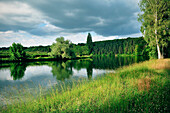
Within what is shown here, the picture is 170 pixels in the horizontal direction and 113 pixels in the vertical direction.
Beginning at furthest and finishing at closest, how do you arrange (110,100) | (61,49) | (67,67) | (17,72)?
(61,49)
(67,67)
(17,72)
(110,100)

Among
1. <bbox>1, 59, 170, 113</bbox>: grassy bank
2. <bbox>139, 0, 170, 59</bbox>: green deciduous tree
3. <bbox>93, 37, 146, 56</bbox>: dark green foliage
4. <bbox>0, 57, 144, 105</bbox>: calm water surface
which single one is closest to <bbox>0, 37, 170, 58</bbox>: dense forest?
<bbox>93, 37, 146, 56</bbox>: dark green foliage

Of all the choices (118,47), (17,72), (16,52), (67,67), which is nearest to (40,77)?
(17,72)

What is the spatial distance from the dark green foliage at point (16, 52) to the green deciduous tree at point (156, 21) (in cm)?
5214

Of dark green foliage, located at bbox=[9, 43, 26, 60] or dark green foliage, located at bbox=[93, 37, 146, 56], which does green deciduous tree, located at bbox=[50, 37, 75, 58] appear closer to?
dark green foliage, located at bbox=[9, 43, 26, 60]

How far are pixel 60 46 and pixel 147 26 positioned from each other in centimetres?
4255

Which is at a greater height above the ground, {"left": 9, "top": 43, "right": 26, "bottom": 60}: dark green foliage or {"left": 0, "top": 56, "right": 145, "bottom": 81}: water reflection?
{"left": 9, "top": 43, "right": 26, "bottom": 60}: dark green foliage

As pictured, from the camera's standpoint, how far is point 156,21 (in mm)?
21031

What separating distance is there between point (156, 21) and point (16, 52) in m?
55.5

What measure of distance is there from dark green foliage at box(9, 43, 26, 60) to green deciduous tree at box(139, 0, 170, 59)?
171 ft

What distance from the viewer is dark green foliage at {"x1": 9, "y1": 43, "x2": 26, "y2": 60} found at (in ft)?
170

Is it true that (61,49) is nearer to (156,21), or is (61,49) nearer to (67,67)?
(67,67)

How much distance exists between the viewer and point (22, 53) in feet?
174

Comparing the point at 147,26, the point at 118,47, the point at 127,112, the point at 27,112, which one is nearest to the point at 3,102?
the point at 27,112

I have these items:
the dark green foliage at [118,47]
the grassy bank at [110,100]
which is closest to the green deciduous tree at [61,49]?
the grassy bank at [110,100]
